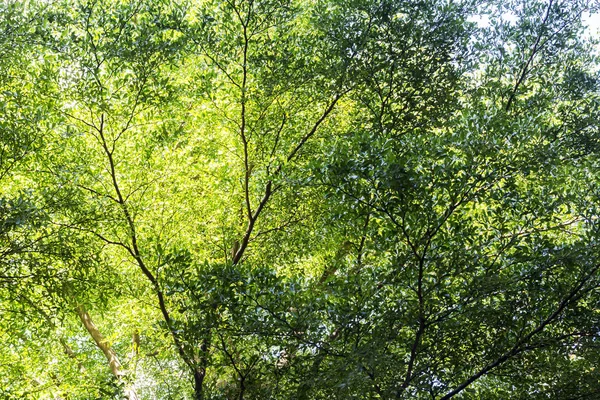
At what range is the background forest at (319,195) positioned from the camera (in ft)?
14.7

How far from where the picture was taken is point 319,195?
6.88 meters

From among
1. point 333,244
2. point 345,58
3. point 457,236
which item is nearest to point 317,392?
point 457,236

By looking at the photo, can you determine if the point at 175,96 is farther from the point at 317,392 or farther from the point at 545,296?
the point at 545,296

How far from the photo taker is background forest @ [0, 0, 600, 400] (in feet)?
14.7

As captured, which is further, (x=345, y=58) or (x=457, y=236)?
(x=345, y=58)

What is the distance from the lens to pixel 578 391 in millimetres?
5016

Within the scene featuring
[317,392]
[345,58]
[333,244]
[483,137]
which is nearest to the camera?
[483,137]

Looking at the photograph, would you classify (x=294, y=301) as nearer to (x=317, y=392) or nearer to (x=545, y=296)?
(x=317, y=392)

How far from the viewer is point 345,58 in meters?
6.16

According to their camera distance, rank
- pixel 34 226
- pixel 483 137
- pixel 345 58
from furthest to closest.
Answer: pixel 345 58 → pixel 34 226 → pixel 483 137

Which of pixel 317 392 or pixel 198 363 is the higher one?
pixel 198 363

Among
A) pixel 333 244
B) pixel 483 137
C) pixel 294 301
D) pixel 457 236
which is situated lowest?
pixel 294 301

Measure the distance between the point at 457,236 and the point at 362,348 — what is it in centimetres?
114

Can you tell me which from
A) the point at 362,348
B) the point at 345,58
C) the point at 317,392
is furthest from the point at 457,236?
the point at 345,58
